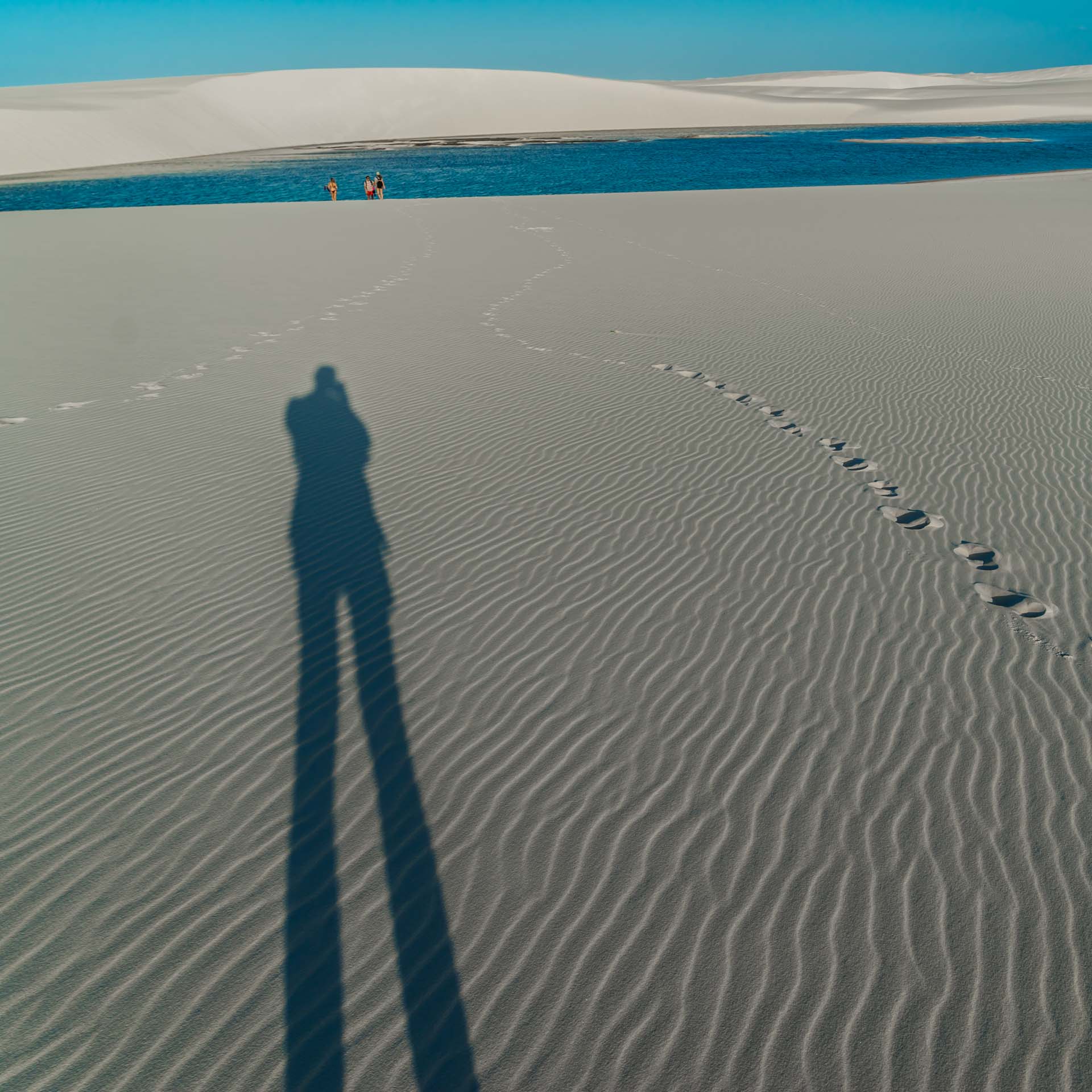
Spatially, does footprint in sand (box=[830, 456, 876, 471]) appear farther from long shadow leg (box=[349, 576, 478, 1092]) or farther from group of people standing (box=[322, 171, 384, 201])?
group of people standing (box=[322, 171, 384, 201])

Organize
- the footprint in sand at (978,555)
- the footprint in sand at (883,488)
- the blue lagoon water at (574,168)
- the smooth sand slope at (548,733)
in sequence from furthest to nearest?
the blue lagoon water at (574,168), the footprint in sand at (883,488), the footprint in sand at (978,555), the smooth sand slope at (548,733)

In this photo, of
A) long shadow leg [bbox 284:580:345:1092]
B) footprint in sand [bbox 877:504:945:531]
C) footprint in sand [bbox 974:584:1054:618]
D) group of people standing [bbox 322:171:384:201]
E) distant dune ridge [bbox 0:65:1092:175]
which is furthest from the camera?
distant dune ridge [bbox 0:65:1092:175]

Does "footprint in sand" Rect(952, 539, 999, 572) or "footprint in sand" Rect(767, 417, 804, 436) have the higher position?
"footprint in sand" Rect(767, 417, 804, 436)

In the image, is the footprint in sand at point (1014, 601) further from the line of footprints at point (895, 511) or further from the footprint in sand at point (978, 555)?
the footprint in sand at point (978, 555)

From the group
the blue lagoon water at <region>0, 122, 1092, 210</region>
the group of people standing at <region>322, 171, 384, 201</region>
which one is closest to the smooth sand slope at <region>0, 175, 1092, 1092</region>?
the group of people standing at <region>322, 171, 384, 201</region>

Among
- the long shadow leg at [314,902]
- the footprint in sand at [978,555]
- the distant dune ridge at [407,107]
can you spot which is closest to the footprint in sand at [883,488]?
the footprint in sand at [978,555]

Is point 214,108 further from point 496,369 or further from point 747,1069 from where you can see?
point 747,1069

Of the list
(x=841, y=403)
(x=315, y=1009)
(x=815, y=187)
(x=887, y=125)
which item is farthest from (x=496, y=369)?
(x=887, y=125)
